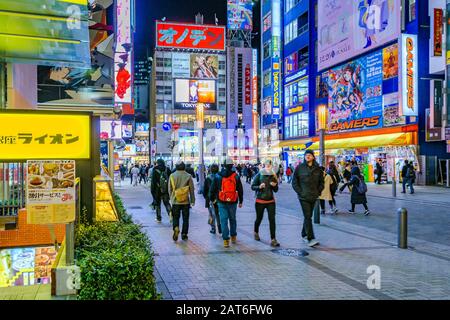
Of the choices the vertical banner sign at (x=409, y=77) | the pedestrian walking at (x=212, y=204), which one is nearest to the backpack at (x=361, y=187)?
the pedestrian walking at (x=212, y=204)

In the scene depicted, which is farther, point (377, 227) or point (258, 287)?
point (377, 227)

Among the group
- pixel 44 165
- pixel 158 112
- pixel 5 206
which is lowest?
pixel 5 206

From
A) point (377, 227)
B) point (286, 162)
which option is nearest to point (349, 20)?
point (286, 162)

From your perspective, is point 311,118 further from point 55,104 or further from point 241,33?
point 241,33

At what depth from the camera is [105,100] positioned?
517 inches

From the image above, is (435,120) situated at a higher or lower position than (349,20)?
lower

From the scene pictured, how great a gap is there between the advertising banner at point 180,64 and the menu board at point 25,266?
82.3 m

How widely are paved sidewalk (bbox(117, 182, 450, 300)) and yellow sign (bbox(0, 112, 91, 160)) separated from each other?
2.20m

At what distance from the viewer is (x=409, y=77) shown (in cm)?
3006

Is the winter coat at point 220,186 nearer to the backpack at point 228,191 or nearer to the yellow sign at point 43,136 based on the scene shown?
the backpack at point 228,191

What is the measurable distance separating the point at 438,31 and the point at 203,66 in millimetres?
64027

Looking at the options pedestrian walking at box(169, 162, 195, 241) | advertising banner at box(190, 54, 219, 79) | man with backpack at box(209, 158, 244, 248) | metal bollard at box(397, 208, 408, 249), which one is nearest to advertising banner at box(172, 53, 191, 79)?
advertising banner at box(190, 54, 219, 79)
